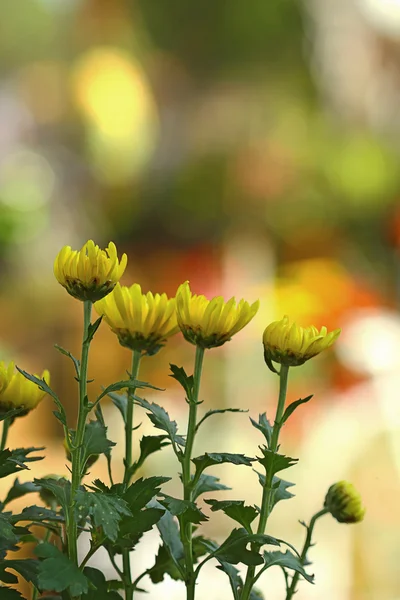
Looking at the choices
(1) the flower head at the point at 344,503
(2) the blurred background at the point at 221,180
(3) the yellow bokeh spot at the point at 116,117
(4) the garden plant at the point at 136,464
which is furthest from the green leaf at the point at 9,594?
(3) the yellow bokeh spot at the point at 116,117

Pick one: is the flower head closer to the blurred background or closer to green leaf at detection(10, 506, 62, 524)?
green leaf at detection(10, 506, 62, 524)

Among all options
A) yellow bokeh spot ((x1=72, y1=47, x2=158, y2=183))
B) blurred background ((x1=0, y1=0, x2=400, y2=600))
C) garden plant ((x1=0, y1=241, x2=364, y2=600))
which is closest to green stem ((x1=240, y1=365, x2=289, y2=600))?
garden plant ((x1=0, y1=241, x2=364, y2=600))

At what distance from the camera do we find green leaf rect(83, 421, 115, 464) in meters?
0.21

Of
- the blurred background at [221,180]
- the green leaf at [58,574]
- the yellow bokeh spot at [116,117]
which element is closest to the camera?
the green leaf at [58,574]

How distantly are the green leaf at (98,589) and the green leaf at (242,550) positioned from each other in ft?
0.09

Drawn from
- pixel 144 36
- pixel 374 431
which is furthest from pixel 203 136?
pixel 374 431

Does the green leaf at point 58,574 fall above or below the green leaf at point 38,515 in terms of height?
below

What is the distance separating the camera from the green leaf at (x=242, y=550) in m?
0.20

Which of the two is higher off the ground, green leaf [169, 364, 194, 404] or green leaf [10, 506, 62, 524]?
green leaf [169, 364, 194, 404]

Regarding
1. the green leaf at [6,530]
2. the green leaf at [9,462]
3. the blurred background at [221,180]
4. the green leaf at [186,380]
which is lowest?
the green leaf at [6,530]

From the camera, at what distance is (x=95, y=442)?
22 cm

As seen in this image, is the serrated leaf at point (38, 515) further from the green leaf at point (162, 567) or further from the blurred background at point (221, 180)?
the blurred background at point (221, 180)

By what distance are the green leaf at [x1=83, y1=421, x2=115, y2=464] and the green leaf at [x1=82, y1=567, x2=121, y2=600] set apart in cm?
3

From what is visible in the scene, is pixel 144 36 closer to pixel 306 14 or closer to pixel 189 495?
pixel 306 14
